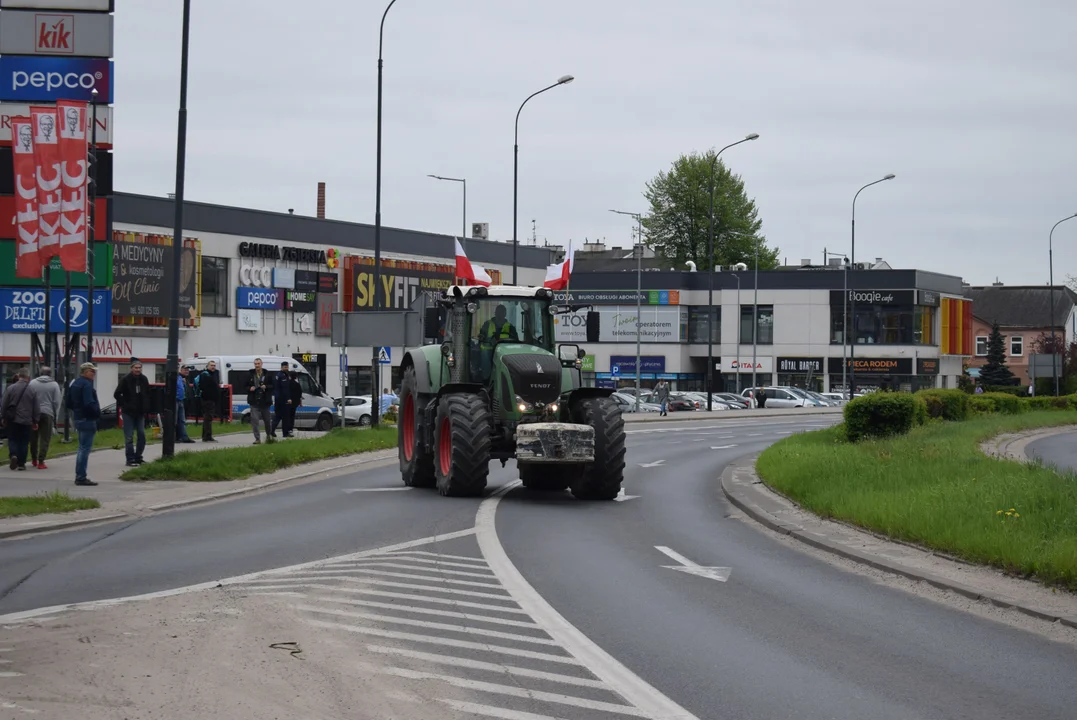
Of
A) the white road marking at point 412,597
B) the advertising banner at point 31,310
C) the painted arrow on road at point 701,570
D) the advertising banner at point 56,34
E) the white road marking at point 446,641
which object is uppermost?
the advertising banner at point 56,34

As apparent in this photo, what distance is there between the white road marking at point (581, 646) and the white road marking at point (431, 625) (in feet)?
0.60

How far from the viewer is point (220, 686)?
287 inches

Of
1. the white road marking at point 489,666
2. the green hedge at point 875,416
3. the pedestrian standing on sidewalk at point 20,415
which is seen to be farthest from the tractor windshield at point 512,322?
the white road marking at point 489,666

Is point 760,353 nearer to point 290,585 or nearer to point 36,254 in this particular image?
point 36,254

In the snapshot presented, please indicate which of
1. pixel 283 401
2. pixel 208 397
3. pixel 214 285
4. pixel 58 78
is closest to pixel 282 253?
pixel 214 285

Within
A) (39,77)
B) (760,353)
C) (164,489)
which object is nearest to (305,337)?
(39,77)

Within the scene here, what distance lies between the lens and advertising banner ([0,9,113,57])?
3584 centimetres

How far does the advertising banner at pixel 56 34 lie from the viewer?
35844 mm

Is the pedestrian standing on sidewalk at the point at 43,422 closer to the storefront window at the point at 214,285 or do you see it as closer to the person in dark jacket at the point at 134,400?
the person in dark jacket at the point at 134,400

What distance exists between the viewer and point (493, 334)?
66.8 feet

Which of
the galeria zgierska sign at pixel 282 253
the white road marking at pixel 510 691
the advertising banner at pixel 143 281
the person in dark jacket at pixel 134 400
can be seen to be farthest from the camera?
the galeria zgierska sign at pixel 282 253

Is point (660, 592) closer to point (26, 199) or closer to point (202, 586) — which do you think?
point (202, 586)

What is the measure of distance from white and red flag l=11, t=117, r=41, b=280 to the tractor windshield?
16173 mm

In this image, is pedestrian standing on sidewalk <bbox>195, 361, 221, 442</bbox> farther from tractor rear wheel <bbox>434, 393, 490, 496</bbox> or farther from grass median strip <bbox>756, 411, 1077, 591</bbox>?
grass median strip <bbox>756, 411, 1077, 591</bbox>
